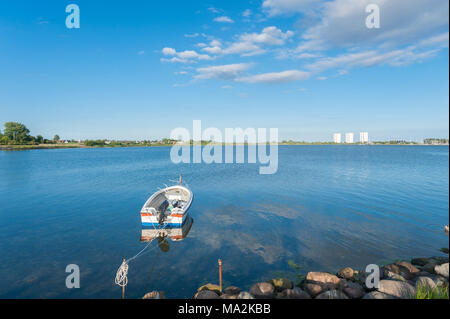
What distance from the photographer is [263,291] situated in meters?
9.09

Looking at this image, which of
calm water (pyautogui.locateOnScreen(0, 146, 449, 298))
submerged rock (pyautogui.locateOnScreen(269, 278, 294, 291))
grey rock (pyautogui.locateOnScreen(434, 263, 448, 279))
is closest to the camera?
submerged rock (pyautogui.locateOnScreen(269, 278, 294, 291))

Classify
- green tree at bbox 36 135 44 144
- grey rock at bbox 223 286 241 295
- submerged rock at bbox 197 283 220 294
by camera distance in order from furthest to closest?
green tree at bbox 36 135 44 144 < submerged rock at bbox 197 283 220 294 < grey rock at bbox 223 286 241 295

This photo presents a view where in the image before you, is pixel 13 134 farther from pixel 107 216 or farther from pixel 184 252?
pixel 184 252

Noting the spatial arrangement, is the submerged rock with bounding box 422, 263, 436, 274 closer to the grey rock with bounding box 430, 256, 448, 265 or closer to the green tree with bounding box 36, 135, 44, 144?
the grey rock with bounding box 430, 256, 448, 265

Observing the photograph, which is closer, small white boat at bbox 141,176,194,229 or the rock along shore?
the rock along shore

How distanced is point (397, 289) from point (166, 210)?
16288mm

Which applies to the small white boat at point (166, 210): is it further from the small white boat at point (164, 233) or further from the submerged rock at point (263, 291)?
the submerged rock at point (263, 291)

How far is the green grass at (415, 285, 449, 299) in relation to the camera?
24.7ft

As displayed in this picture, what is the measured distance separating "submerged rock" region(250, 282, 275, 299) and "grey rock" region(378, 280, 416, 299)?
442 centimetres

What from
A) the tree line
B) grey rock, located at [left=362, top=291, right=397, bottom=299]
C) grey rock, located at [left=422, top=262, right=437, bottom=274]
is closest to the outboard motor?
grey rock, located at [left=362, top=291, right=397, bottom=299]

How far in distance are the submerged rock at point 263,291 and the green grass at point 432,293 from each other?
5.21 metres

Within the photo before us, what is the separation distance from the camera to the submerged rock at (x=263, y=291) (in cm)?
889

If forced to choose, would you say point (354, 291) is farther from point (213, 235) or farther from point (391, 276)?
point (213, 235)

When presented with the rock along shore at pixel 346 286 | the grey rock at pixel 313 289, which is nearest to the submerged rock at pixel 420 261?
the rock along shore at pixel 346 286
